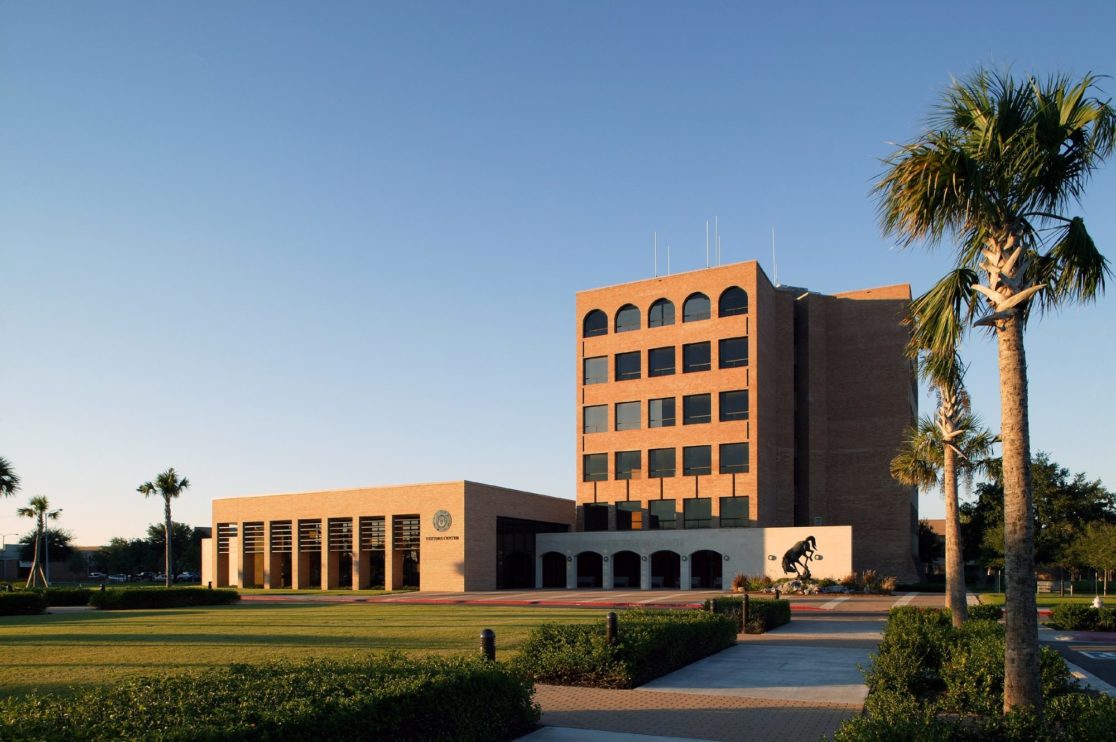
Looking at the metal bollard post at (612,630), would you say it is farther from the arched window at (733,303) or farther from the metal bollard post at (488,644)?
the arched window at (733,303)

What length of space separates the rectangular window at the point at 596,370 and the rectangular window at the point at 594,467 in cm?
575

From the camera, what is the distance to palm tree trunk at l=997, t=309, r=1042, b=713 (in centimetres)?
963

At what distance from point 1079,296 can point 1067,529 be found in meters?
60.4

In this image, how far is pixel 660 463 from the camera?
63.7 metres

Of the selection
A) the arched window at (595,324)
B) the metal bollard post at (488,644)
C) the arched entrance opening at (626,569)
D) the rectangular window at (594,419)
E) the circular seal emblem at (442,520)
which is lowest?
the arched entrance opening at (626,569)

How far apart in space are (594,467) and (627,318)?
11.8 metres

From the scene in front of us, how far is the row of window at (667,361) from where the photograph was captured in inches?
2421

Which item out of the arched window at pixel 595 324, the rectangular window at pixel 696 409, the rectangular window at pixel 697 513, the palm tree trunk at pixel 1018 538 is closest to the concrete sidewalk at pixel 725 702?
the palm tree trunk at pixel 1018 538

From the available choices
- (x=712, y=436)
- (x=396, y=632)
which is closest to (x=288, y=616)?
(x=396, y=632)

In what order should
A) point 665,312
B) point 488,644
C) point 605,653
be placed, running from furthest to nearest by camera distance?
point 665,312 < point 605,653 < point 488,644

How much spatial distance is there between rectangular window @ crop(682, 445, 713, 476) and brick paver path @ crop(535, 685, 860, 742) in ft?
158

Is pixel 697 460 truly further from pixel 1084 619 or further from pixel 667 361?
pixel 1084 619

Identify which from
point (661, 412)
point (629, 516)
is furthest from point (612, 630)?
point (629, 516)

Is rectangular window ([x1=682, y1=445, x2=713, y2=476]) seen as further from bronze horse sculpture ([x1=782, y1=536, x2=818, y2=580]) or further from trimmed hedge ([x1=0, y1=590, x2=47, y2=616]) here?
trimmed hedge ([x1=0, y1=590, x2=47, y2=616])
